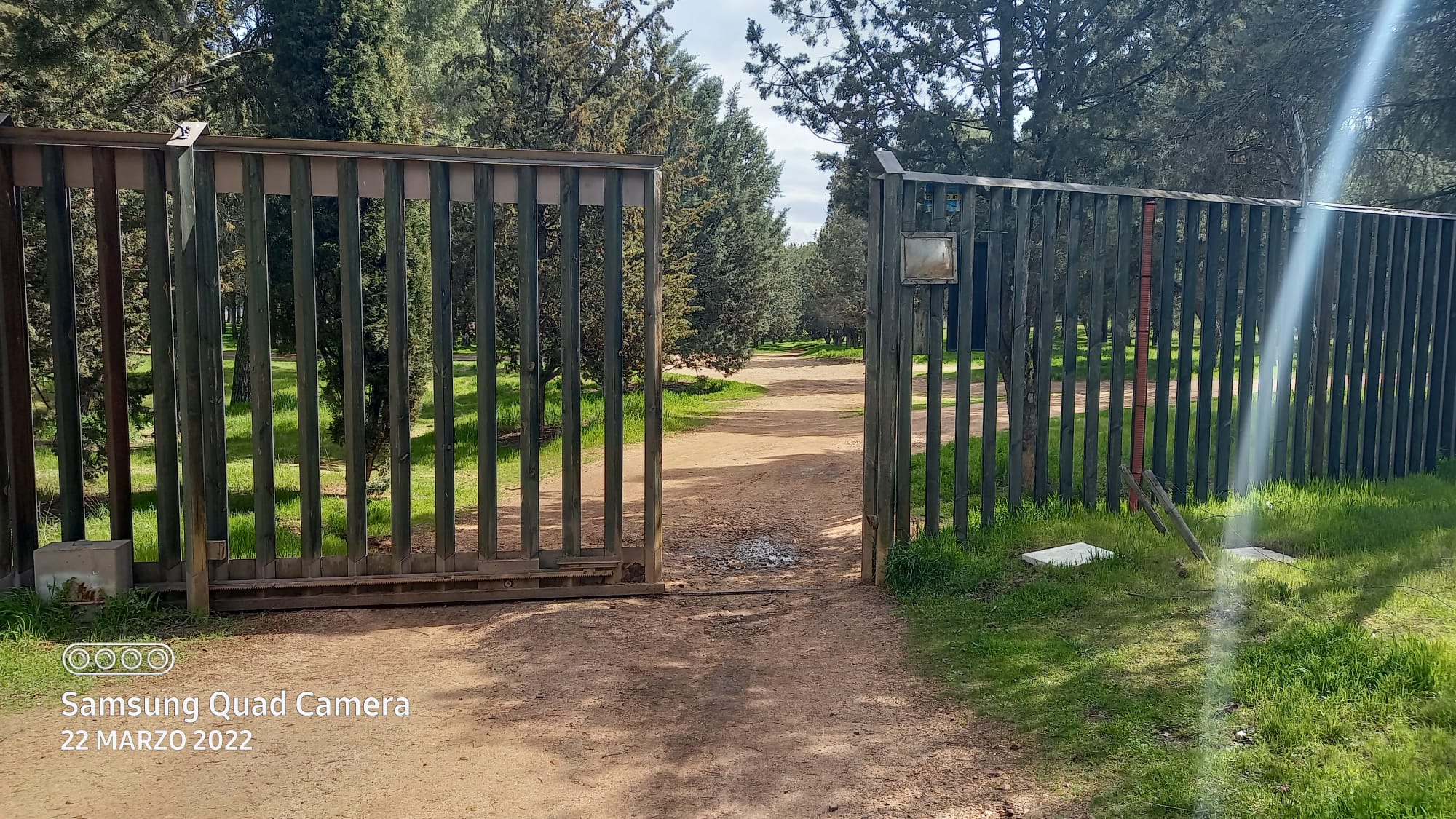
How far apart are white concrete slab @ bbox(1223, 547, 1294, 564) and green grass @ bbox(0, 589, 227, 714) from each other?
6066 millimetres

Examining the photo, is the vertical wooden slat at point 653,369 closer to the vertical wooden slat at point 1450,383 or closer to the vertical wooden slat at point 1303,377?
the vertical wooden slat at point 1303,377

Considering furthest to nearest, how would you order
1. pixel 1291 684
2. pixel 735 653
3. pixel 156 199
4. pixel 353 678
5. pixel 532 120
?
pixel 532 120 < pixel 156 199 < pixel 735 653 < pixel 353 678 < pixel 1291 684

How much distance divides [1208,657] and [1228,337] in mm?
4246

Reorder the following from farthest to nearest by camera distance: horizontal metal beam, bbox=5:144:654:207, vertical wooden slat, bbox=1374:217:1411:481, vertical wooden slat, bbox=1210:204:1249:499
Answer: vertical wooden slat, bbox=1374:217:1411:481 → vertical wooden slat, bbox=1210:204:1249:499 → horizontal metal beam, bbox=5:144:654:207

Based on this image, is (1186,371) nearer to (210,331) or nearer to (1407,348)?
(1407,348)

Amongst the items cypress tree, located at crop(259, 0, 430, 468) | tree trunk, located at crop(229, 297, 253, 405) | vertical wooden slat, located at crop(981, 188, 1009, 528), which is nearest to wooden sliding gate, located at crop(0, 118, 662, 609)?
vertical wooden slat, located at crop(981, 188, 1009, 528)

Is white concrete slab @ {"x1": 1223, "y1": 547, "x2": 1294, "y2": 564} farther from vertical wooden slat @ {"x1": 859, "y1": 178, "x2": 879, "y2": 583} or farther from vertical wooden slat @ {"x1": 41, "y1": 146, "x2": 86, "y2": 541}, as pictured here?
vertical wooden slat @ {"x1": 41, "y1": 146, "x2": 86, "y2": 541}

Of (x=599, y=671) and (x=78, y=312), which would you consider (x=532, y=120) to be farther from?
(x=599, y=671)

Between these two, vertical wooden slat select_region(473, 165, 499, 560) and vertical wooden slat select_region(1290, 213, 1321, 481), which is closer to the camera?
vertical wooden slat select_region(473, 165, 499, 560)

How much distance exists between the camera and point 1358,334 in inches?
359

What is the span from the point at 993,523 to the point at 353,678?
172 inches

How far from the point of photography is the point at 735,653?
540 cm

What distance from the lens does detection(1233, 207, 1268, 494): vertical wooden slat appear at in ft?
26.6

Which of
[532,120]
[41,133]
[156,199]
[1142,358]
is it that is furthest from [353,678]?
[532,120]
